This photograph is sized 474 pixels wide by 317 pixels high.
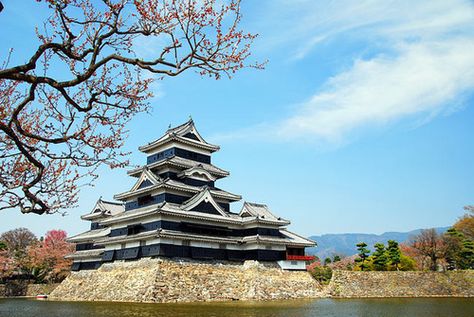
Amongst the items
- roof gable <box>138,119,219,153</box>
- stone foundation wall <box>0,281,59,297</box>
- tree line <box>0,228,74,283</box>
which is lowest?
stone foundation wall <box>0,281,59,297</box>

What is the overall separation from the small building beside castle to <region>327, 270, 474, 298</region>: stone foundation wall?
3.98 meters

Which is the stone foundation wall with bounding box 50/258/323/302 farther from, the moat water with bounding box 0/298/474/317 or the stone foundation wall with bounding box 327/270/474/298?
the moat water with bounding box 0/298/474/317

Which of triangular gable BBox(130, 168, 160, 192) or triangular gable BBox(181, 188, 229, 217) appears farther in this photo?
triangular gable BBox(130, 168, 160, 192)

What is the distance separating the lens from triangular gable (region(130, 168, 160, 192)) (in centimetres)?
3112

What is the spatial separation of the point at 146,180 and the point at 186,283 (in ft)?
31.6

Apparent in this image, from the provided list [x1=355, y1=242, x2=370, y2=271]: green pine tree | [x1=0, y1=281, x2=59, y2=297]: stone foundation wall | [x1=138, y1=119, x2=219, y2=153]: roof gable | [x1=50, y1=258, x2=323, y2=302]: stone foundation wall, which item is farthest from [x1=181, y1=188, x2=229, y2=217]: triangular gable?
[x1=0, y1=281, x2=59, y2=297]: stone foundation wall

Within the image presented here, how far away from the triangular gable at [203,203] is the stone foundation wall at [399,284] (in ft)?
36.3

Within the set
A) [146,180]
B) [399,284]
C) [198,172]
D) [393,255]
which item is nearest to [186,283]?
[146,180]

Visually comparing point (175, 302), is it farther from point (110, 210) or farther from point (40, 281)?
point (40, 281)

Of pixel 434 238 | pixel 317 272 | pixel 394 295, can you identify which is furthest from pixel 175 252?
pixel 317 272

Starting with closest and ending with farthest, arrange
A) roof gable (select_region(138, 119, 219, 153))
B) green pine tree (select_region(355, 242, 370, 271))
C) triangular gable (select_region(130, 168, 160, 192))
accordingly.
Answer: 1. triangular gable (select_region(130, 168, 160, 192))
2. roof gable (select_region(138, 119, 219, 153))
3. green pine tree (select_region(355, 242, 370, 271))

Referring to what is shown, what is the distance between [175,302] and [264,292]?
753 centimetres

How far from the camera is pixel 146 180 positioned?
3216 cm

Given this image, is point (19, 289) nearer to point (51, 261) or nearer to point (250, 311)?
point (51, 261)
